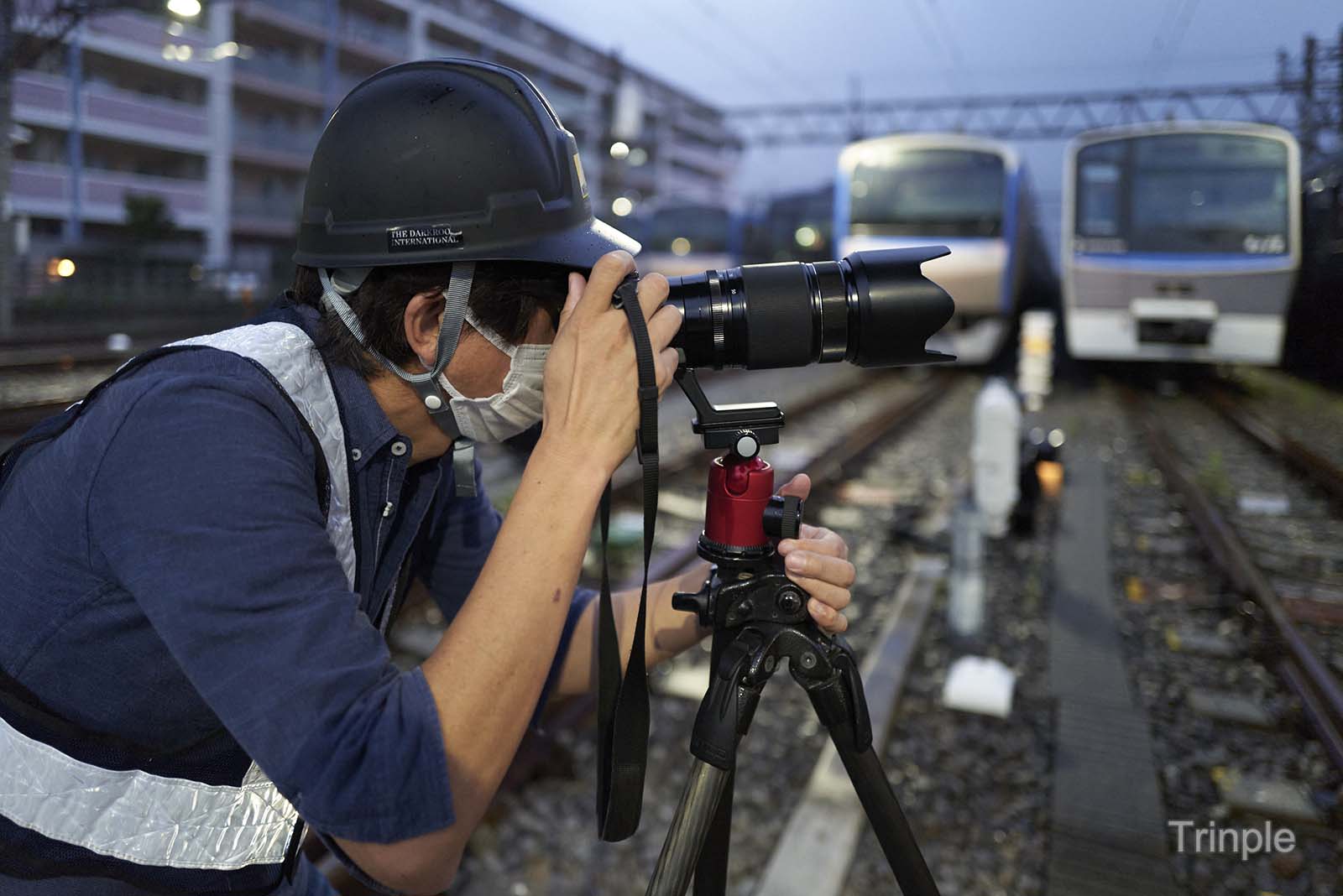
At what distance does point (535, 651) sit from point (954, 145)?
1265 centimetres

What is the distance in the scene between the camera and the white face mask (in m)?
1.37

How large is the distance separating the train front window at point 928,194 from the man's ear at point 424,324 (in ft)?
39.5

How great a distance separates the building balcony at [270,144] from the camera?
23.7 metres

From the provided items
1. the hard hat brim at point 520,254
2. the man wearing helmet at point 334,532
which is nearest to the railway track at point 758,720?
the man wearing helmet at point 334,532

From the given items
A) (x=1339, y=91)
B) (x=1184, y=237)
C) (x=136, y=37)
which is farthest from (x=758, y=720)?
(x=136, y=37)

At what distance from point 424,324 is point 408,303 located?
38 millimetres

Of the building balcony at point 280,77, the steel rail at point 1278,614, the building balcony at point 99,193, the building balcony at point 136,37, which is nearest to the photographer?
the steel rail at point 1278,614

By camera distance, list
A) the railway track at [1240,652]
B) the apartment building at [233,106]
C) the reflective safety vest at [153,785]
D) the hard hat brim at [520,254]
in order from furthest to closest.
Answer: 1. the apartment building at [233,106]
2. the railway track at [1240,652]
3. the hard hat brim at [520,254]
4. the reflective safety vest at [153,785]

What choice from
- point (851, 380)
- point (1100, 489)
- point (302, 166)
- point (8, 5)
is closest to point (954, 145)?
point (851, 380)

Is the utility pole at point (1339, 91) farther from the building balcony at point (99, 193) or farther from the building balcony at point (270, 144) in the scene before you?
the building balcony at point (270, 144)

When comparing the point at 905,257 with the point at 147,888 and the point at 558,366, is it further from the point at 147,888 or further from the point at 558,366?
the point at 147,888

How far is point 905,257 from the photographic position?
4.59ft

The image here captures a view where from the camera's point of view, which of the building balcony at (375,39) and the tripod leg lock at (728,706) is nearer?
the tripod leg lock at (728,706)

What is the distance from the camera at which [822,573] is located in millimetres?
1327
